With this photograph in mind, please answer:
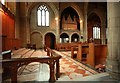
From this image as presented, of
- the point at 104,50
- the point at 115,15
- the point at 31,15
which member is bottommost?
the point at 104,50

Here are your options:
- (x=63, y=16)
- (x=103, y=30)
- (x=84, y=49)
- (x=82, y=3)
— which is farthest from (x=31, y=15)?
(x=84, y=49)

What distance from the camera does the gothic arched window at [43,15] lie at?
20.0 meters

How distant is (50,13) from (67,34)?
400 cm

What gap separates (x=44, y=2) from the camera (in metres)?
19.6

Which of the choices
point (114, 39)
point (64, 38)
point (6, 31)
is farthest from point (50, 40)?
point (114, 39)

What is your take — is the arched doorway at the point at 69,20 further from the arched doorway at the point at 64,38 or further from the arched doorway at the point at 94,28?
the arched doorway at the point at 94,28

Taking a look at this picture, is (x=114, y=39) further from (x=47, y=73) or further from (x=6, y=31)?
(x=6, y=31)

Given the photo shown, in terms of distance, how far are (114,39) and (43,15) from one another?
56.2 ft

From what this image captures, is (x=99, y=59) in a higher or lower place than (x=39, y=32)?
lower

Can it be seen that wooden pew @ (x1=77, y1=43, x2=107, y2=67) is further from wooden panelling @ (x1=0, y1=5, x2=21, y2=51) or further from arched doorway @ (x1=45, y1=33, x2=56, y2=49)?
arched doorway @ (x1=45, y1=33, x2=56, y2=49)

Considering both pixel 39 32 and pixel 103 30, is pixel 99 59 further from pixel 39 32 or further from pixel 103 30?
pixel 103 30

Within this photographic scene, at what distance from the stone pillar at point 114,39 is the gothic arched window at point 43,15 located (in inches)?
653

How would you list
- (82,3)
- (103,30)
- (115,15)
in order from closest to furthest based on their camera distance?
1. (115,15)
2. (82,3)
3. (103,30)

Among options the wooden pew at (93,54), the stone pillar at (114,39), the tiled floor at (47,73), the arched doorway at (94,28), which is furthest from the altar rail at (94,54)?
the arched doorway at (94,28)
